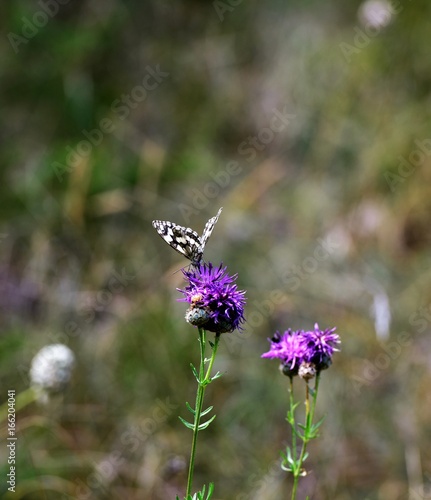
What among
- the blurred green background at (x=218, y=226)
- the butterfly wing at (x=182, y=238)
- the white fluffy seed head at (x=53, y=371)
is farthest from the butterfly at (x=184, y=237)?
the blurred green background at (x=218, y=226)

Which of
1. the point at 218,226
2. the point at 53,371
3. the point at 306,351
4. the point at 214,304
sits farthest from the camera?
the point at 218,226

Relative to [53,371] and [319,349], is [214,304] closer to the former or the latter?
[319,349]

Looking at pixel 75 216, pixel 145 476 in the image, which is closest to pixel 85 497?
pixel 145 476

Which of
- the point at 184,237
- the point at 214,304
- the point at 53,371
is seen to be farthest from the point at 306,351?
the point at 53,371

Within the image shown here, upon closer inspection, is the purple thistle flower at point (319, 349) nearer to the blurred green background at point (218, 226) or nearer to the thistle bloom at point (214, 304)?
the thistle bloom at point (214, 304)

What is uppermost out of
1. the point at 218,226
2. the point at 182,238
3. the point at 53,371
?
the point at 218,226

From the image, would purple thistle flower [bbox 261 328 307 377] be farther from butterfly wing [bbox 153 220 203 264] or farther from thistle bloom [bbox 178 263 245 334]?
butterfly wing [bbox 153 220 203 264]
